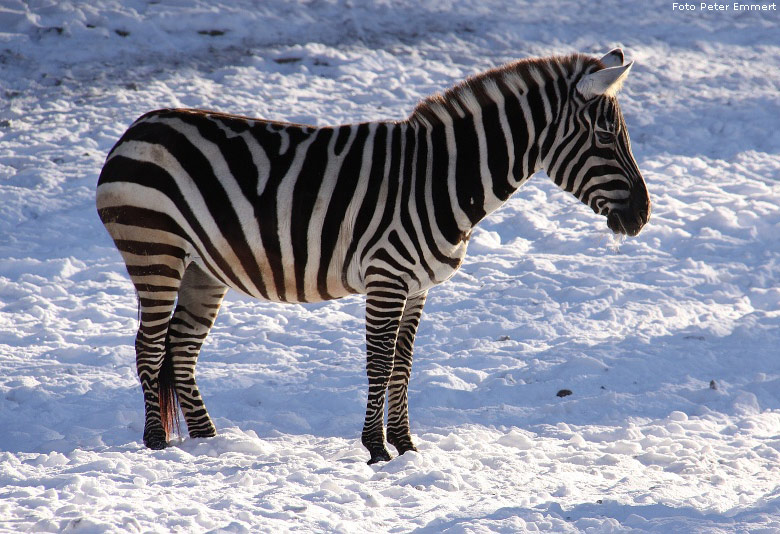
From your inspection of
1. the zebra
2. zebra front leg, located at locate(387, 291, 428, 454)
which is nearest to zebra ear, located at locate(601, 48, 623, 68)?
the zebra

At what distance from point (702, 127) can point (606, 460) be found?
848 cm

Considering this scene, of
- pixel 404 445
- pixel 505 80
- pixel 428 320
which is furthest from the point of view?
pixel 428 320

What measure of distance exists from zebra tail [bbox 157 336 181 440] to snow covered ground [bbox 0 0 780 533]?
13.2 inches

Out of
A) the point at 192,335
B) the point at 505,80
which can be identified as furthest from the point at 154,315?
the point at 505,80

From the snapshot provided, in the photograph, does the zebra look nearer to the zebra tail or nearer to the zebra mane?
the zebra mane

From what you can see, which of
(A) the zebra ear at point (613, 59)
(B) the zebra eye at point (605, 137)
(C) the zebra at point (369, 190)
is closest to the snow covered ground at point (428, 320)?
(C) the zebra at point (369, 190)

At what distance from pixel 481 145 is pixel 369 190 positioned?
79 cm

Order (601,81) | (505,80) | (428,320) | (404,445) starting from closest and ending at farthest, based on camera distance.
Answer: (601,81)
(505,80)
(404,445)
(428,320)

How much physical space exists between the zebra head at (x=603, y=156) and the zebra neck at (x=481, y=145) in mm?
162

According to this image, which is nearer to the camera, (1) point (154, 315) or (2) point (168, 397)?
(1) point (154, 315)

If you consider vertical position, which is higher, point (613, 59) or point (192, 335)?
point (613, 59)

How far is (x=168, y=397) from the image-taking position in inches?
233

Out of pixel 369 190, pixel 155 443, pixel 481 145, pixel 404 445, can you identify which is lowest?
pixel 155 443

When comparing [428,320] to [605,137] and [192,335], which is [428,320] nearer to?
[192,335]
